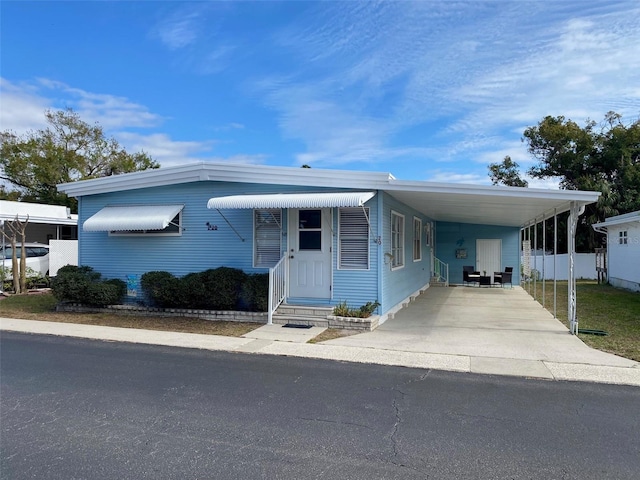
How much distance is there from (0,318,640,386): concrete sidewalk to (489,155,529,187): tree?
→ 25.5 m

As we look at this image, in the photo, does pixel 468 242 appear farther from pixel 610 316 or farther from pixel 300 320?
pixel 300 320

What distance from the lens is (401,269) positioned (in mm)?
11609

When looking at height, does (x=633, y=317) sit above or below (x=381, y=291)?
below

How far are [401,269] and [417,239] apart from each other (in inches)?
136

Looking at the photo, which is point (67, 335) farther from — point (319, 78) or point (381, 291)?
point (319, 78)

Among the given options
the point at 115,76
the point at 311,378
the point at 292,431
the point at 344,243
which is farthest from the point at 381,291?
the point at 115,76

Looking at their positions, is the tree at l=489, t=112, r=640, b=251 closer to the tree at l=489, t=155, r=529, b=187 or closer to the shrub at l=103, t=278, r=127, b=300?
the tree at l=489, t=155, r=529, b=187

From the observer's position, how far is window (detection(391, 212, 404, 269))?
34.9 ft

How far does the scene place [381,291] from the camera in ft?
30.2

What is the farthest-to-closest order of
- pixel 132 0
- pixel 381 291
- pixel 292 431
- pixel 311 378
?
A: pixel 132 0
pixel 381 291
pixel 311 378
pixel 292 431

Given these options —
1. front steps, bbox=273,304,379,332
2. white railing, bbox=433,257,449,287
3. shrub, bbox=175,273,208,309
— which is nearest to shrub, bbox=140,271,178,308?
shrub, bbox=175,273,208,309

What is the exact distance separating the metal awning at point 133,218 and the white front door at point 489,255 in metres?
13.1

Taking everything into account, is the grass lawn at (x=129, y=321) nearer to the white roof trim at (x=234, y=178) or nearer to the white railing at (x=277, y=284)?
the white railing at (x=277, y=284)

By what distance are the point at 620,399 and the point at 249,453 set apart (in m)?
3.95
